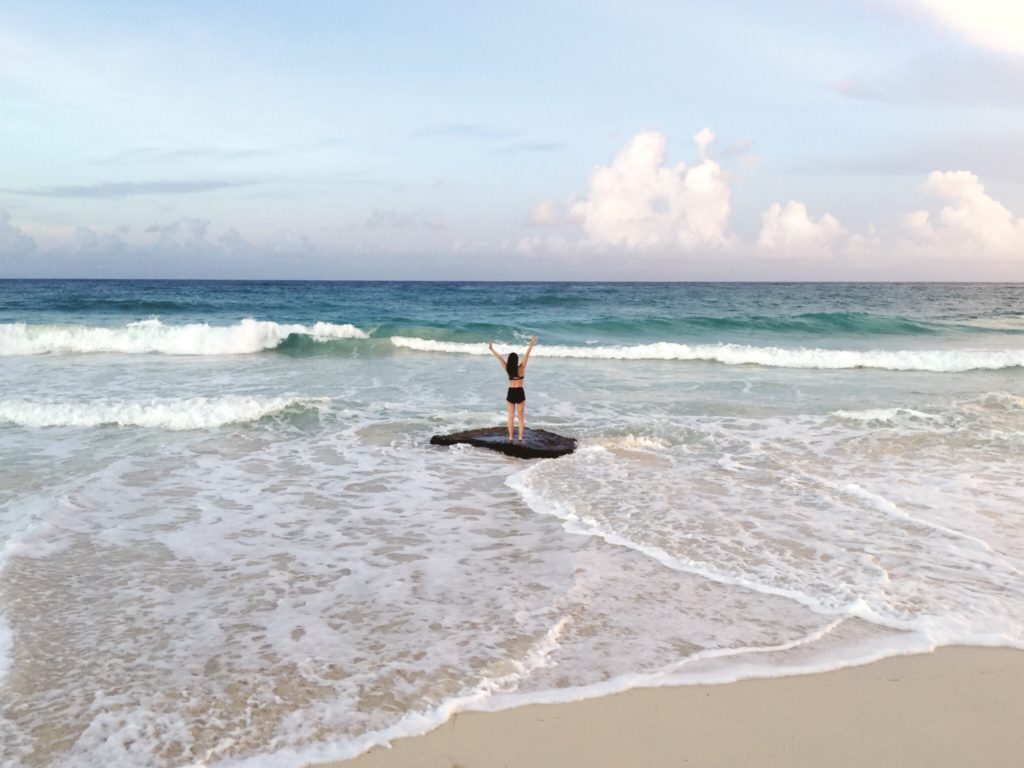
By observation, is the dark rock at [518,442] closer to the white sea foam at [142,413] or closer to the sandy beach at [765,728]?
the white sea foam at [142,413]

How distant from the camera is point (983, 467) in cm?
968

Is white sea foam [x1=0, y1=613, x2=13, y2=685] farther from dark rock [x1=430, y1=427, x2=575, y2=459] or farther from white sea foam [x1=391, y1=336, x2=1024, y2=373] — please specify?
white sea foam [x1=391, y1=336, x2=1024, y2=373]

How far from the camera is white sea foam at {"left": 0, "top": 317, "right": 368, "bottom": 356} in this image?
23703 millimetres

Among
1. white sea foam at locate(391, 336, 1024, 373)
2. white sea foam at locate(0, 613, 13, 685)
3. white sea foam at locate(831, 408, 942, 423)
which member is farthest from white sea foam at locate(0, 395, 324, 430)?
white sea foam at locate(391, 336, 1024, 373)

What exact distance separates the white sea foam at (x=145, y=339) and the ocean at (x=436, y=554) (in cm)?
830

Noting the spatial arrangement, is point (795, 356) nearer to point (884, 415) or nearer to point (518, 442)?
point (884, 415)

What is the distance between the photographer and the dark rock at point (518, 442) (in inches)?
396

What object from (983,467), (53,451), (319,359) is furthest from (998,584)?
(319,359)

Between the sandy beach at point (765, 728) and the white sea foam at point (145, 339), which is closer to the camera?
the sandy beach at point (765, 728)

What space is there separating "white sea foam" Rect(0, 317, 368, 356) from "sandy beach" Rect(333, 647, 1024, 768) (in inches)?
887

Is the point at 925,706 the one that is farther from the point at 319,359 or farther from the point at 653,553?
the point at 319,359

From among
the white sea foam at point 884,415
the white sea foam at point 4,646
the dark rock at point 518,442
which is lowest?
the white sea foam at point 4,646

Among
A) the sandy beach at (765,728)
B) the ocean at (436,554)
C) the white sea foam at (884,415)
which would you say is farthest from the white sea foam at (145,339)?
the sandy beach at (765,728)

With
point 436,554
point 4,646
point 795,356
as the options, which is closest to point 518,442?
point 436,554
